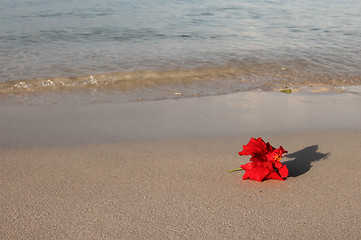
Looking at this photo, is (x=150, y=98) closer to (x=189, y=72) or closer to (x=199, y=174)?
(x=189, y=72)

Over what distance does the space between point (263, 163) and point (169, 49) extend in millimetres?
Answer: 4240

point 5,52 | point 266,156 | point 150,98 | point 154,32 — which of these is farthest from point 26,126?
point 154,32

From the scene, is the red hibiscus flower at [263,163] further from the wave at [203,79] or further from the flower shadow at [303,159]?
the wave at [203,79]

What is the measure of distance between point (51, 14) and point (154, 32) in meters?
3.01

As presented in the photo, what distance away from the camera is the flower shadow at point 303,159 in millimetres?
2307

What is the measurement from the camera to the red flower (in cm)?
211

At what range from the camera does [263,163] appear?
2.13m

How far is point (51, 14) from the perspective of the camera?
9062mm

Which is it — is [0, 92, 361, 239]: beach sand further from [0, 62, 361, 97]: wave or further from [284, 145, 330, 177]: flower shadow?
[0, 62, 361, 97]: wave

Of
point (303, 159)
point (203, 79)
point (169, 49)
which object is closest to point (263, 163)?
point (303, 159)

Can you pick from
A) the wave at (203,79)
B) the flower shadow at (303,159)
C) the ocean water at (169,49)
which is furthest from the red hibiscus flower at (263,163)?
the wave at (203,79)

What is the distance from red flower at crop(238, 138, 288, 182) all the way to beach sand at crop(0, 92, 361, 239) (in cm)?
6

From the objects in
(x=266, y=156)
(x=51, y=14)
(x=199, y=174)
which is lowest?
(x=51, y=14)

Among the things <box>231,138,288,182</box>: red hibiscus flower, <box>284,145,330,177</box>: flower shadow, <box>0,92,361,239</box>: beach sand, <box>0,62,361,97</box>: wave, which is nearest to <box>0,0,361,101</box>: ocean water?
<box>0,62,361,97</box>: wave
